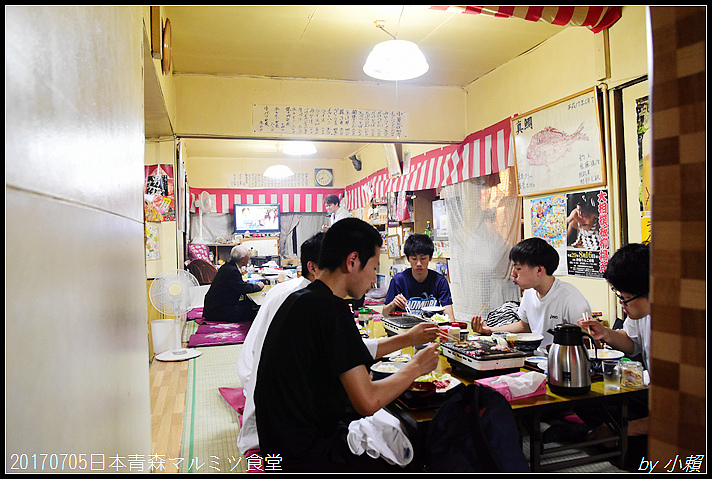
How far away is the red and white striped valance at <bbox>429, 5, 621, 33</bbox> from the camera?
296cm

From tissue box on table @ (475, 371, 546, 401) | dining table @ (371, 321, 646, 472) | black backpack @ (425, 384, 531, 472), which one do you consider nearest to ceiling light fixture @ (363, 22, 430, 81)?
dining table @ (371, 321, 646, 472)

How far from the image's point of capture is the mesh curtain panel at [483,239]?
5.10 m

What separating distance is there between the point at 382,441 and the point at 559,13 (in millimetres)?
3010

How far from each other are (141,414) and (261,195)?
358 inches

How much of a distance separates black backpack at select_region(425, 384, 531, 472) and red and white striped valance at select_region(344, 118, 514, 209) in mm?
3715

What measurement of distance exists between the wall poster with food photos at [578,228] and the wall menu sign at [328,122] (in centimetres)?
205

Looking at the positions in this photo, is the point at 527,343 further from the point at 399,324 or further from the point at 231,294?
the point at 231,294

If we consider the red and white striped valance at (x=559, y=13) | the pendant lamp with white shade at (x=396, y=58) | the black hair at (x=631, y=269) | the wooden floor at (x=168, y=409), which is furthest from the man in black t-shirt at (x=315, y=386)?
the pendant lamp with white shade at (x=396, y=58)

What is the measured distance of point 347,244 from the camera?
1.91 m

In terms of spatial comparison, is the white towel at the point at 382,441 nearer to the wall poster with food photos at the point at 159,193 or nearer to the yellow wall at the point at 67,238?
the yellow wall at the point at 67,238

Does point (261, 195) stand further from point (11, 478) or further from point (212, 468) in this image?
point (11, 478)

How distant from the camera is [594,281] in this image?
396 centimetres

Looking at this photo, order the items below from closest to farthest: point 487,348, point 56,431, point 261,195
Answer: point 56,431 → point 487,348 → point 261,195

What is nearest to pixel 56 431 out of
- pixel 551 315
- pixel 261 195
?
→ pixel 551 315
